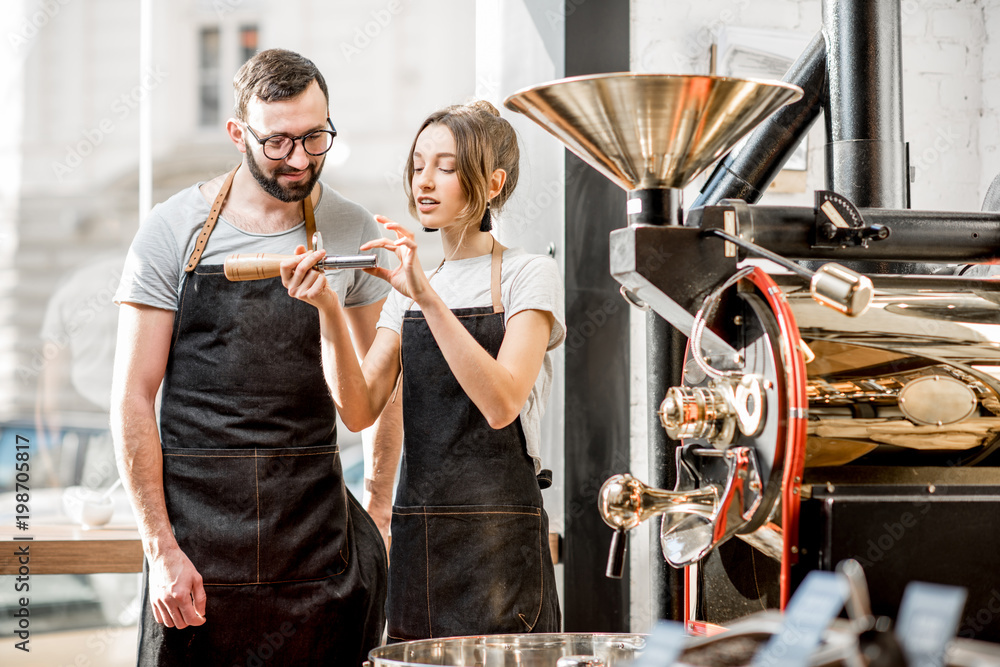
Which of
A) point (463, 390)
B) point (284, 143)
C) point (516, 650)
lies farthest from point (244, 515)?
point (516, 650)

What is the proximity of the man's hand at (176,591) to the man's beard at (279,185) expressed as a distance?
757 mm

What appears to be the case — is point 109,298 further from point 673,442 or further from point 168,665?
point 673,442

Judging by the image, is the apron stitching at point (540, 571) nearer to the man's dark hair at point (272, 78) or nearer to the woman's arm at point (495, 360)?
the woman's arm at point (495, 360)

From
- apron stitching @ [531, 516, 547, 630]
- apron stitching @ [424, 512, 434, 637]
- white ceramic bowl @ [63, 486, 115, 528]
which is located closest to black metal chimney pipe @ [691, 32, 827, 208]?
apron stitching @ [531, 516, 547, 630]

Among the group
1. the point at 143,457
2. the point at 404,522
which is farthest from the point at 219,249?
the point at 404,522

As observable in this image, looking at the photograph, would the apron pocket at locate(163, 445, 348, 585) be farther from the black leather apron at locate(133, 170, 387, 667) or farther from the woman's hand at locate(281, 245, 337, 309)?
the woman's hand at locate(281, 245, 337, 309)

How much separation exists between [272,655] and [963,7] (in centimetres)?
298

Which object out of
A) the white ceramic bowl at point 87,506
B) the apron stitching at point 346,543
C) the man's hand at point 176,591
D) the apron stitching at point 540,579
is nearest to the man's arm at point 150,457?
the man's hand at point 176,591

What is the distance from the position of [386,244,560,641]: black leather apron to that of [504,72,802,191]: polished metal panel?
75 centimetres

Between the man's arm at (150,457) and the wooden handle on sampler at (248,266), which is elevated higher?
the wooden handle on sampler at (248,266)

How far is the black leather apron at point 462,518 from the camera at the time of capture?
1.72m

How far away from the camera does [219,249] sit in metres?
1.96

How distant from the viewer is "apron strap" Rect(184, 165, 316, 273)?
1.94 meters

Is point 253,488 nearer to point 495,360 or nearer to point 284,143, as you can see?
point 495,360
